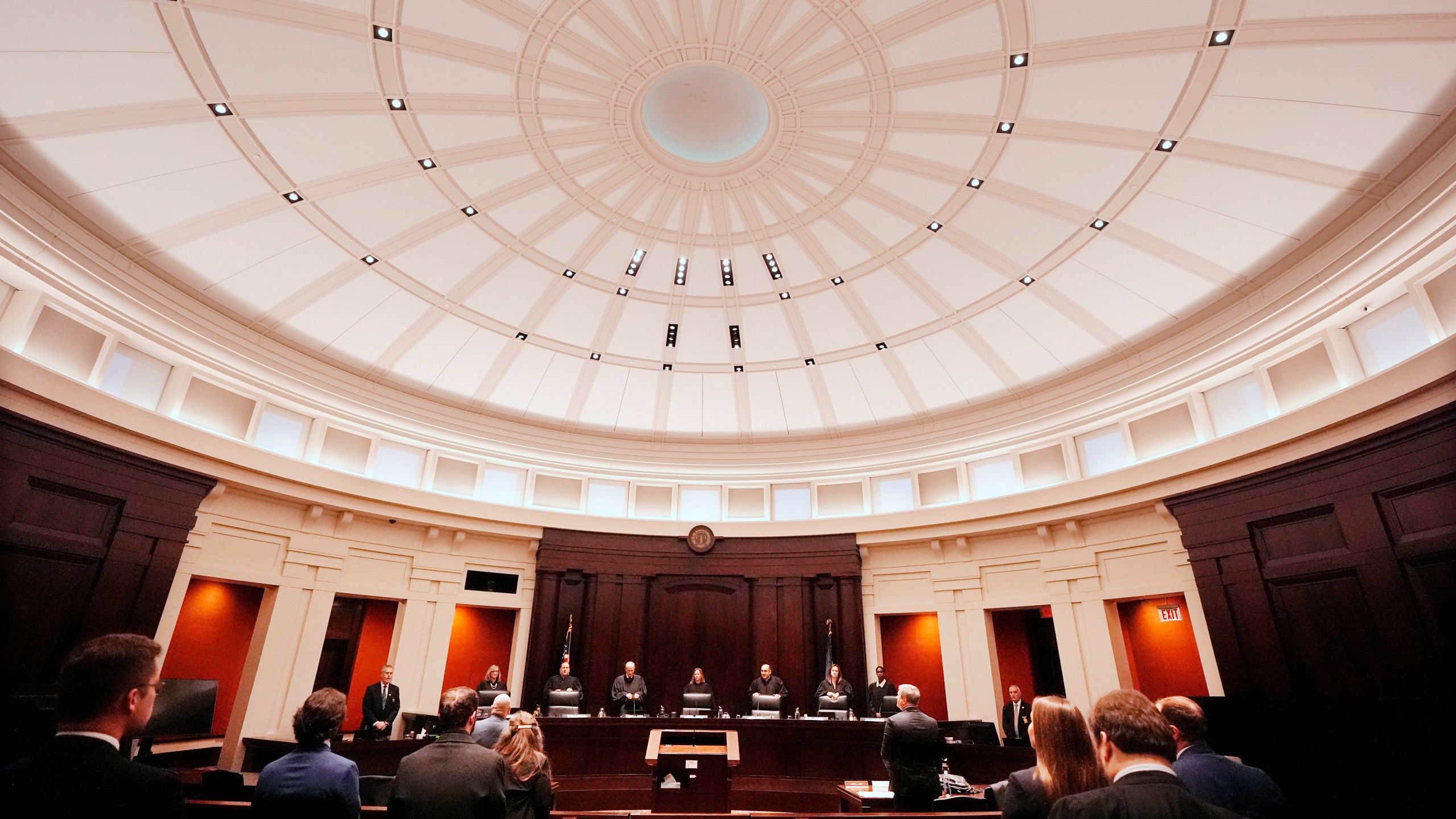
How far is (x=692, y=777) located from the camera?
6.60m

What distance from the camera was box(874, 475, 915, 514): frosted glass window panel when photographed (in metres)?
12.5

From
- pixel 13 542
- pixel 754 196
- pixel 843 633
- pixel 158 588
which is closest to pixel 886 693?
pixel 843 633

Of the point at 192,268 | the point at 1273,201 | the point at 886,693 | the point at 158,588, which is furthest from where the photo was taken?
the point at 886,693

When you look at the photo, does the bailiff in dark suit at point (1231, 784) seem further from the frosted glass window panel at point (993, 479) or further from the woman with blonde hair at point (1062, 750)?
the frosted glass window panel at point (993, 479)

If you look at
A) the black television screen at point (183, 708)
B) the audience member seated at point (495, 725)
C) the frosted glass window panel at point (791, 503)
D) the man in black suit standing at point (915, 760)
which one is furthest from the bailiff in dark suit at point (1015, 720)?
the black television screen at point (183, 708)

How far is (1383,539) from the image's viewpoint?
684cm

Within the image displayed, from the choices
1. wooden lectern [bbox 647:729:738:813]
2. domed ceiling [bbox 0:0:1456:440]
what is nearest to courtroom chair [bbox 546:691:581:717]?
wooden lectern [bbox 647:729:738:813]

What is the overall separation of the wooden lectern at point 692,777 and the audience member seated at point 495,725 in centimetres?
152

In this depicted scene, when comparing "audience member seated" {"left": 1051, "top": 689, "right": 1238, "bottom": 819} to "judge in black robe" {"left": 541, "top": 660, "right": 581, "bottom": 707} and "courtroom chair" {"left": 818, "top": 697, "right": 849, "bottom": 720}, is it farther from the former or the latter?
"judge in black robe" {"left": 541, "top": 660, "right": 581, "bottom": 707}

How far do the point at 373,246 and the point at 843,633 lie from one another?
9.91 m

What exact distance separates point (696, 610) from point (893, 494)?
14.4 ft

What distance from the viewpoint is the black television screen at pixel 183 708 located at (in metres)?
7.41

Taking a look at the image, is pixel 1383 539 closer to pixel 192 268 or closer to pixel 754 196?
pixel 754 196

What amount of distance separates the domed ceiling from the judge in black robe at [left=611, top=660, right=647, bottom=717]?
5.58 metres
